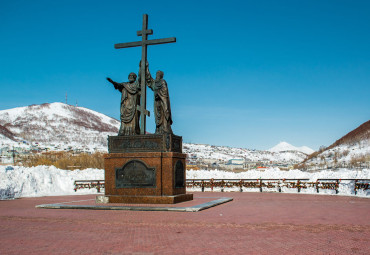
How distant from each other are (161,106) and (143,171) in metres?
2.84

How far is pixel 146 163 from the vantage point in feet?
51.2

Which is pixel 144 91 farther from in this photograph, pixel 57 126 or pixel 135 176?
pixel 57 126

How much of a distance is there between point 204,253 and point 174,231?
2.34m

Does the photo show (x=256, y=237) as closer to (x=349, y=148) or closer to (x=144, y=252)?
(x=144, y=252)

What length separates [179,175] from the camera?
1636 cm

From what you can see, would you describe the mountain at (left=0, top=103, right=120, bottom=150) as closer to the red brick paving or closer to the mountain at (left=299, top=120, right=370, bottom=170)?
the mountain at (left=299, top=120, right=370, bottom=170)

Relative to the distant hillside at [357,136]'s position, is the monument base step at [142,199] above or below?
below

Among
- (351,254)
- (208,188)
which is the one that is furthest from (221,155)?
(351,254)

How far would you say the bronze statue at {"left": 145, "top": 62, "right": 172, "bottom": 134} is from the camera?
16.6 m

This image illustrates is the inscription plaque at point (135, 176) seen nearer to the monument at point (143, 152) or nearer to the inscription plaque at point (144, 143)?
Answer: the monument at point (143, 152)

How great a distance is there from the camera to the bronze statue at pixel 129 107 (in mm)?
16812

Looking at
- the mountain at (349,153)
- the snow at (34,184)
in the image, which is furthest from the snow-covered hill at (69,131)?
the snow at (34,184)

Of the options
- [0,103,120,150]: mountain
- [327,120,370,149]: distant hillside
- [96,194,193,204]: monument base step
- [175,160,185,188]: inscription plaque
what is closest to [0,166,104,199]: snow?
[96,194,193,204]: monument base step

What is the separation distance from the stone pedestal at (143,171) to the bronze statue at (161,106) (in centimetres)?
78
